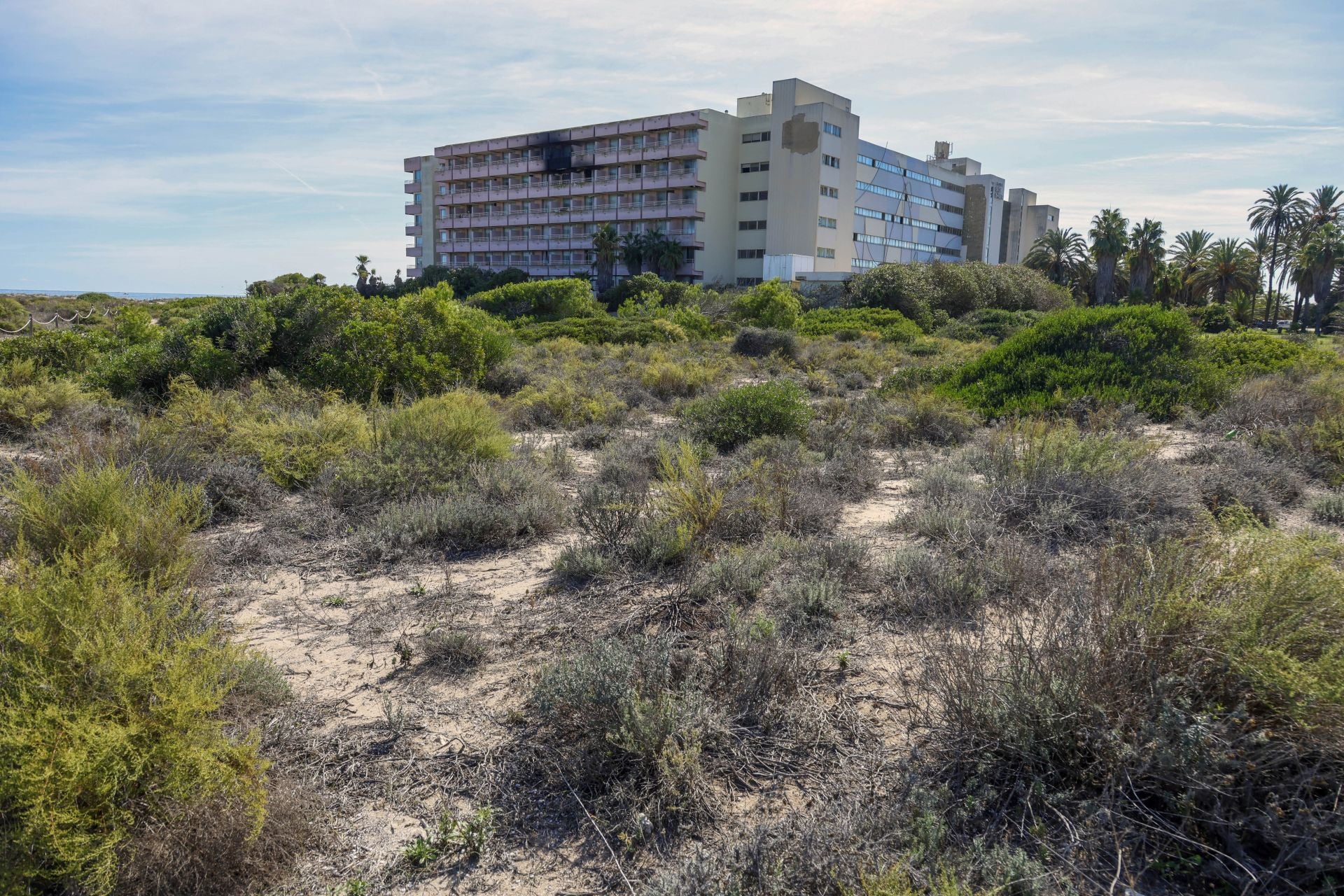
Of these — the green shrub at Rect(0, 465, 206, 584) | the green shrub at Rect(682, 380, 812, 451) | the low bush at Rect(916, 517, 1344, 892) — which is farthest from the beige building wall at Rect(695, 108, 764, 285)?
the low bush at Rect(916, 517, 1344, 892)

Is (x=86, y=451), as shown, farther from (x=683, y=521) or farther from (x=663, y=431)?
(x=663, y=431)

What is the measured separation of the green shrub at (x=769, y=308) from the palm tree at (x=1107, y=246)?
30507 mm

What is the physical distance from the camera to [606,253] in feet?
192

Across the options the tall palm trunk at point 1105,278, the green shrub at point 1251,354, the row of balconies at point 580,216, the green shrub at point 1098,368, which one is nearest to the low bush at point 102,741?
the green shrub at point 1098,368

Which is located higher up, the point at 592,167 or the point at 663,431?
the point at 592,167

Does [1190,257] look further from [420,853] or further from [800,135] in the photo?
[420,853]

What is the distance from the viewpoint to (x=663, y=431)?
10609mm

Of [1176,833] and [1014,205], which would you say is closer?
[1176,833]

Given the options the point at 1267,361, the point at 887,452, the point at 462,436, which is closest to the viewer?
the point at 462,436

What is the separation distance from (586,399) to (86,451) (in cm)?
691

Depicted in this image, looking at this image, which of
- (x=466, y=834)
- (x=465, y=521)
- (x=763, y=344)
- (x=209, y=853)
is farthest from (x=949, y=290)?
(x=209, y=853)

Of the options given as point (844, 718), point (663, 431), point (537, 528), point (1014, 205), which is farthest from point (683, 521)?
point (1014, 205)

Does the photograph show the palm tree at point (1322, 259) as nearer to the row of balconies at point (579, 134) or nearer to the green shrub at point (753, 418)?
the row of balconies at point (579, 134)

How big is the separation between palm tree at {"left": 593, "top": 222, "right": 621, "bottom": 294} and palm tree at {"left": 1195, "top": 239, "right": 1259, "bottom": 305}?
42.2 metres
